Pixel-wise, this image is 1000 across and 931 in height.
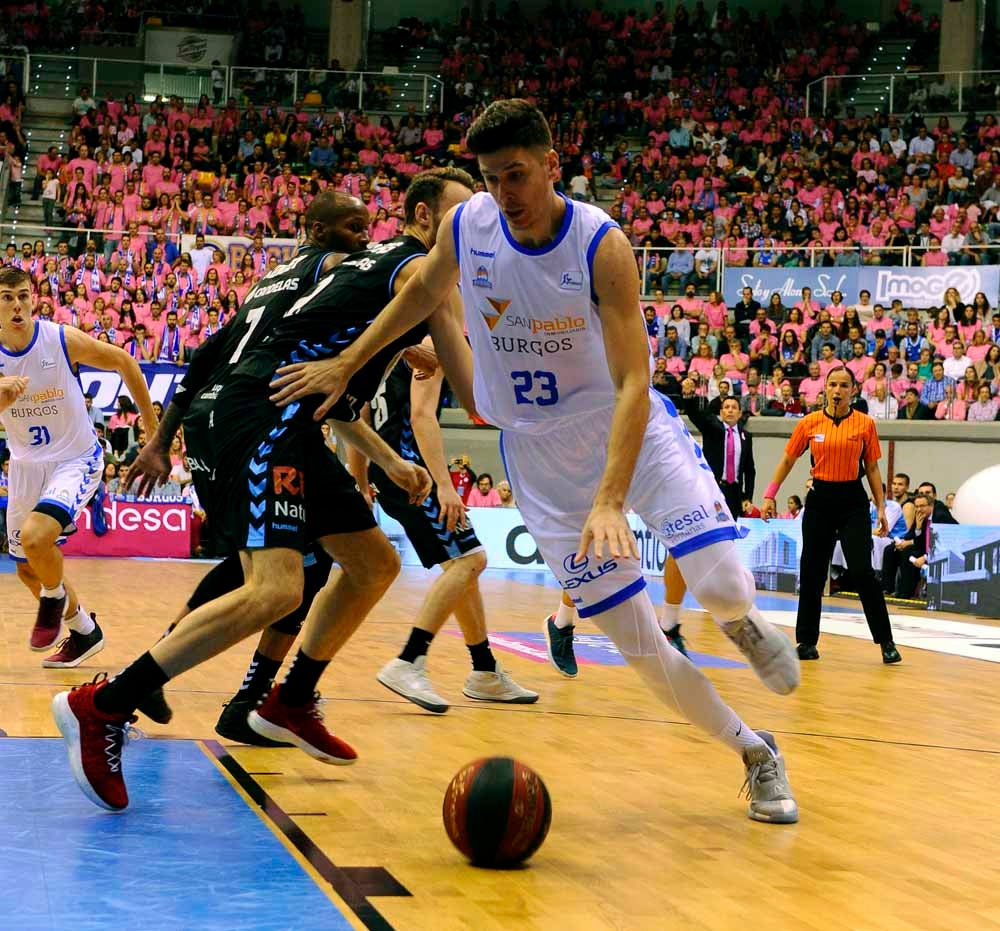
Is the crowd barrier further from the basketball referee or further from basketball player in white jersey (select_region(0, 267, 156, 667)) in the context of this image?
basketball player in white jersey (select_region(0, 267, 156, 667))

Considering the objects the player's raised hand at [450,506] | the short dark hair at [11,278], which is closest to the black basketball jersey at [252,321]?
the player's raised hand at [450,506]

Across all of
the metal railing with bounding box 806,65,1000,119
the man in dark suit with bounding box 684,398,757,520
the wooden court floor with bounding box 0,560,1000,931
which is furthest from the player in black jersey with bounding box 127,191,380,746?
the metal railing with bounding box 806,65,1000,119

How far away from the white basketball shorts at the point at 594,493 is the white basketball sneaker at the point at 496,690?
8.33ft

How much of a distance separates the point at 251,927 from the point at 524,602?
11.0 meters

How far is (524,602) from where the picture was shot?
14000mm

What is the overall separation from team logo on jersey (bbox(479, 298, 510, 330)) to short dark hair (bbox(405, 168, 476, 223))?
1540 millimetres

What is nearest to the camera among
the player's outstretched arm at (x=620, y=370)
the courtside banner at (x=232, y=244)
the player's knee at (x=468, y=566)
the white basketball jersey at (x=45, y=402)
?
the player's outstretched arm at (x=620, y=370)

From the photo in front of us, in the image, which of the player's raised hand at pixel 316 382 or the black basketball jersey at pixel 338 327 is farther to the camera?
the black basketball jersey at pixel 338 327

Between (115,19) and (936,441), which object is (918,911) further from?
(115,19)

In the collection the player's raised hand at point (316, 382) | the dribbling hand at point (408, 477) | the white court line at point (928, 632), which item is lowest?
the white court line at point (928, 632)

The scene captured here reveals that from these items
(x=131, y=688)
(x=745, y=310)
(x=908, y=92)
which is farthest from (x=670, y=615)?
(x=908, y=92)

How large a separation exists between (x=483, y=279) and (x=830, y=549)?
654 centimetres

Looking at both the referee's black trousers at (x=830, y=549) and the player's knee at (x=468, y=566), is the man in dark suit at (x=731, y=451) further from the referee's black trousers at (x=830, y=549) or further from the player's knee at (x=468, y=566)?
the player's knee at (x=468, y=566)

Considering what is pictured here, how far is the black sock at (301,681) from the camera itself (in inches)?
197
